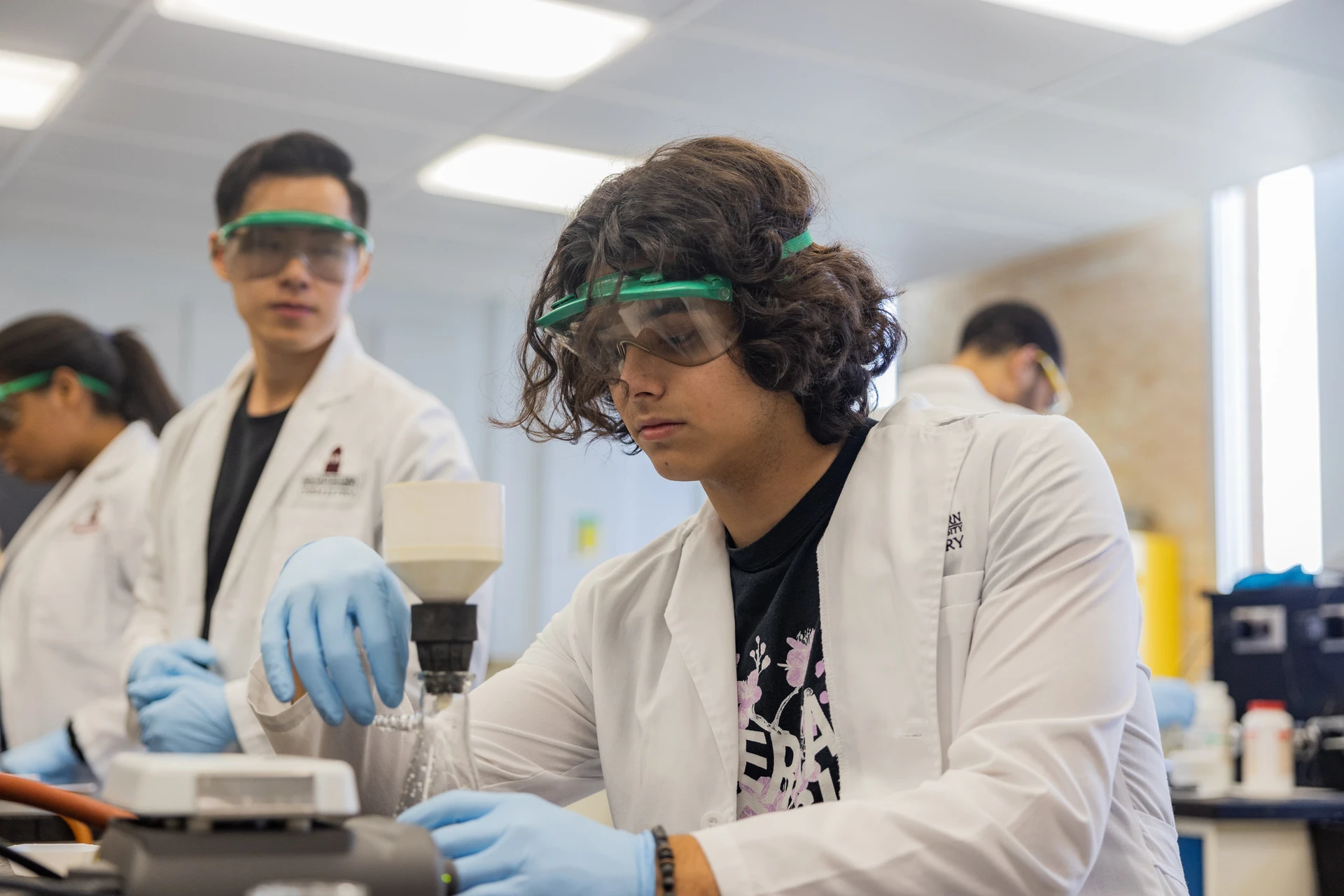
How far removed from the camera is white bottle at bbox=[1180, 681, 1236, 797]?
3.18 meters

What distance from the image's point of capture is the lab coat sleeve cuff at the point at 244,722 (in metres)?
1.85

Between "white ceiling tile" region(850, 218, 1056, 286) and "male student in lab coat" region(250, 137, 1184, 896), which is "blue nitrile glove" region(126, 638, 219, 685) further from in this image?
"white ceiling tile" region(850, 218, 1056, 286)

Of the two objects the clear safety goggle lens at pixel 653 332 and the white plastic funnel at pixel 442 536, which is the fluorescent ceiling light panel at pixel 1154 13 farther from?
the white plastic funnel at pixel 442 536

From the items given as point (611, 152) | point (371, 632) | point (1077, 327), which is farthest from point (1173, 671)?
point (371, 632)

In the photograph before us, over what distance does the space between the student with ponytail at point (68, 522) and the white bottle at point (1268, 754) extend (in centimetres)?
259

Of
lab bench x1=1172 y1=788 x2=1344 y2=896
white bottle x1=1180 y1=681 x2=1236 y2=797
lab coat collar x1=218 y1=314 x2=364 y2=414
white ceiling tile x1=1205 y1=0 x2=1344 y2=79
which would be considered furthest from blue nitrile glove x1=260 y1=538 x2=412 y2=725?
white ceiling tile x1=1205 y1=0 x2=1344 y2=79

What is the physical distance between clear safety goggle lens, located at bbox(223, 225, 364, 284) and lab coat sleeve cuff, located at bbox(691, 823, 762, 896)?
65.7 inches

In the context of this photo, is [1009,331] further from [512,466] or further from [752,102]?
[512,466]

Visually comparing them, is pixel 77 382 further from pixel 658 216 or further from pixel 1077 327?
pixel 1077 327

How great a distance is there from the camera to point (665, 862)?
3.22ft

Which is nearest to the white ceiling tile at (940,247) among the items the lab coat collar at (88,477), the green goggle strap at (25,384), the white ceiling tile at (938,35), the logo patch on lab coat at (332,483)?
the white ceiling tile at (938,35)

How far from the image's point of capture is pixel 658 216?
4.37 feet

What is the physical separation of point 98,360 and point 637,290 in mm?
2447

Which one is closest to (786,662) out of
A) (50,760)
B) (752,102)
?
(50,760)
